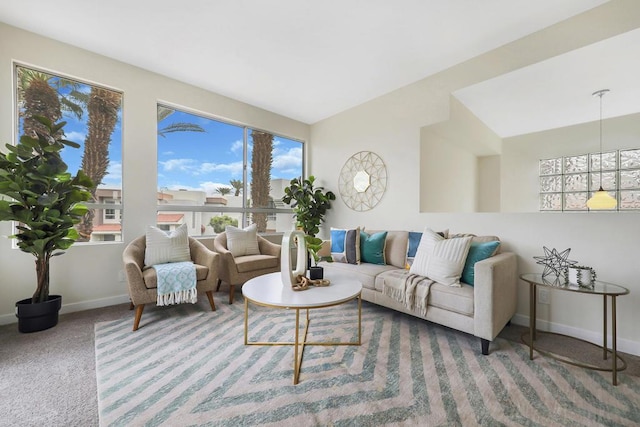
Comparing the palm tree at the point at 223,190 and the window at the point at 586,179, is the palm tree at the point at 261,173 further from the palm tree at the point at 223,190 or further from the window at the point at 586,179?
the window at the point at 586,179

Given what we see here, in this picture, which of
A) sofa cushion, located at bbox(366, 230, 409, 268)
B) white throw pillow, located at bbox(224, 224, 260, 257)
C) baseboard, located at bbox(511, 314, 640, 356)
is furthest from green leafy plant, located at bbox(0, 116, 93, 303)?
baseboard, located at bbox(511, 314, 640, 356)

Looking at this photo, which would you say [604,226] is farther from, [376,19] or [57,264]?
[57,264]

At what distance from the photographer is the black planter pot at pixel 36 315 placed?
222 cm

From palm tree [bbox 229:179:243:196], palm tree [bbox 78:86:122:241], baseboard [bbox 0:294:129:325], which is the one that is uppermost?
palm tree [bbox 78:86:122:241]

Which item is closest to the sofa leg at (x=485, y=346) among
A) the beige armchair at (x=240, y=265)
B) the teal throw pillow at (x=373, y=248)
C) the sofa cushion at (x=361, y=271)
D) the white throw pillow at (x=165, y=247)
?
the sofa cushion at (x=361, y=271)

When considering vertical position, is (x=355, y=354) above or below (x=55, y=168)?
below

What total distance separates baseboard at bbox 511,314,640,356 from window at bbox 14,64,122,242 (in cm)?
437

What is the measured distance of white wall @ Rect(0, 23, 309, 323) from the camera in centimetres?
245

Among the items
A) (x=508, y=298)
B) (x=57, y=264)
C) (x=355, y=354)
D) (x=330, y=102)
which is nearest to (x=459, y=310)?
(x=508, y=298)

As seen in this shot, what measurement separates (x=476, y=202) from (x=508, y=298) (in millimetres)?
3733

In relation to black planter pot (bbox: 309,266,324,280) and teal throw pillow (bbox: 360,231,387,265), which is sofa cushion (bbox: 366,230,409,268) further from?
black planter pot (bbox: 309,266,324,280)

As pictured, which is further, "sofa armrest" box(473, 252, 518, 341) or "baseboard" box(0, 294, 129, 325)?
"baseboard" box(0, 294, 129, 325)

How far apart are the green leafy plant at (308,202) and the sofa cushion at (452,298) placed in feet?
7.67

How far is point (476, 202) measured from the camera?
17.9 ft
